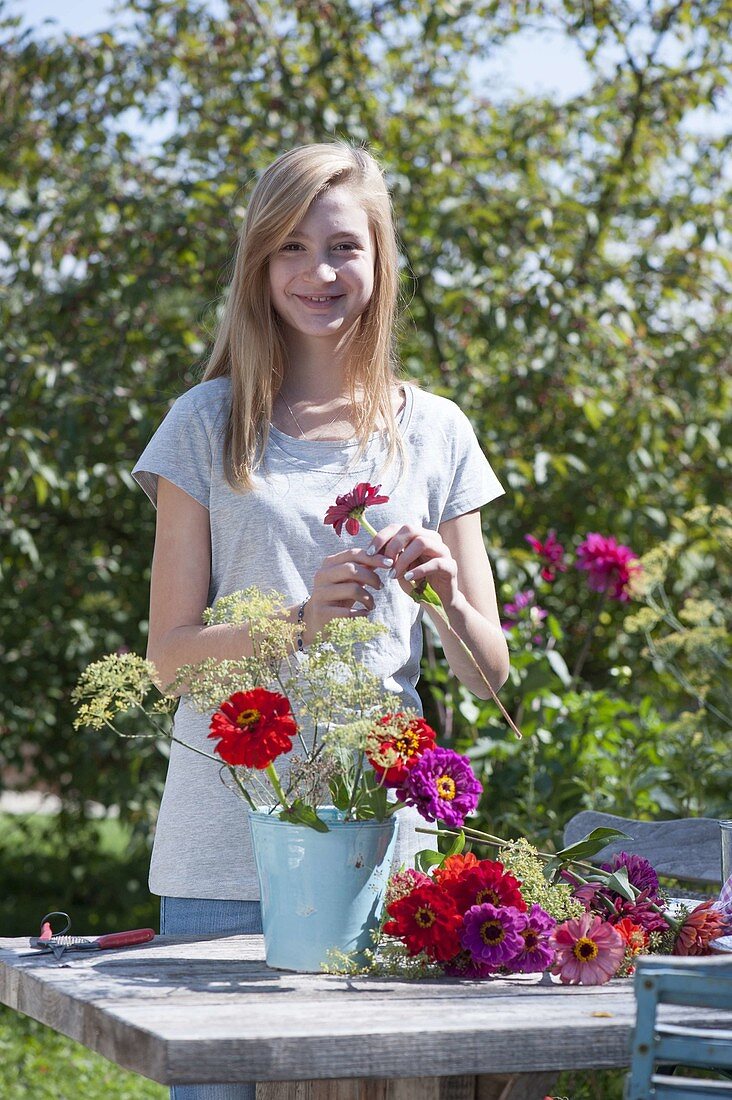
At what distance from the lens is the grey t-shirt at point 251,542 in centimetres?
162

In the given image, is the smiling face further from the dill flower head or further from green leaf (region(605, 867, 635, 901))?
green leaf (region(605, 867, 635, 901))

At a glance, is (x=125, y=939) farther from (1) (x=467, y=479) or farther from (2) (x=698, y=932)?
(1) (x=467, y=479)

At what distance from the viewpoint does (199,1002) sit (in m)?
1.13

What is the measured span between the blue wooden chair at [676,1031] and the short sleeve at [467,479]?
84 centimetres

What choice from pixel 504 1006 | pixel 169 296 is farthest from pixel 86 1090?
pixel 504 1006

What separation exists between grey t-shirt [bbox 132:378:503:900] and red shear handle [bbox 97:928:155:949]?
171 millimetres

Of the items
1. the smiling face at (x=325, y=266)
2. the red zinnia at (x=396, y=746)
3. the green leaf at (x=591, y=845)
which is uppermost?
the smiling face at (x=325, y=266)

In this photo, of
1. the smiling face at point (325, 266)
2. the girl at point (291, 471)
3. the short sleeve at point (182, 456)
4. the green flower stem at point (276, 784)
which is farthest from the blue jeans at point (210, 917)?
the smiling face at point (325, 266)

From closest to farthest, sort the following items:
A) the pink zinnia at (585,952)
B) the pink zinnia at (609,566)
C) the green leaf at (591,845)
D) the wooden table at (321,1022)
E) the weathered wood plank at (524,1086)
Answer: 1. the wooden table at (321,1022)
2. the weathered wood plank at (524,1086)
3. the pink zinnia at (585,952)
4. the green leaf at (591,845)
5. the pink zinnia at (609,566)

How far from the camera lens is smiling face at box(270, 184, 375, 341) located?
1728 mm

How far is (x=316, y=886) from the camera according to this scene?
4.21 ft

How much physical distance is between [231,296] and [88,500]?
217cm

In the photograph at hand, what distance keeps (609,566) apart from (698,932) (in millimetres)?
1736

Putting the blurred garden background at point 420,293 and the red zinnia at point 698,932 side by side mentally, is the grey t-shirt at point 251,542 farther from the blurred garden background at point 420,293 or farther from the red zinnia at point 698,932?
the blurred garden background at point 420,293
